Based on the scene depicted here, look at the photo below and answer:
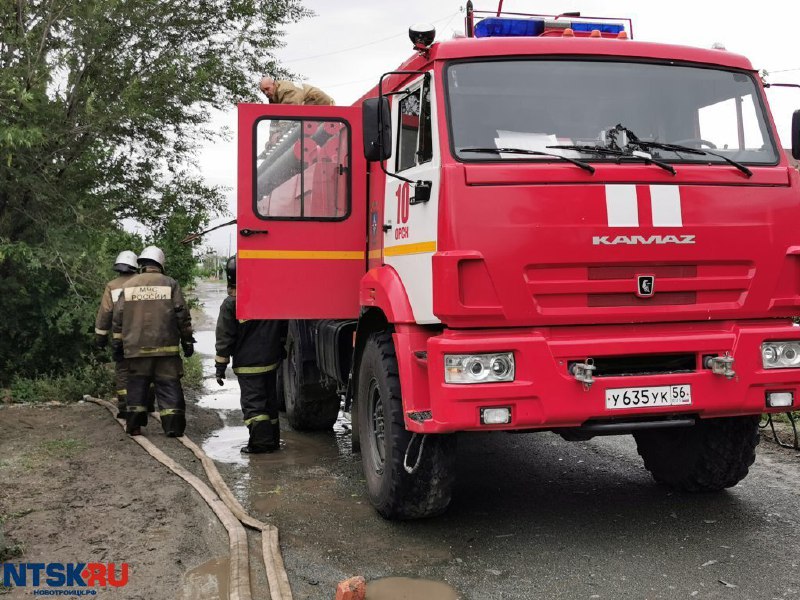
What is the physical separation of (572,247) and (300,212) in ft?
7.81

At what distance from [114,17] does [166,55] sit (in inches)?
32.2

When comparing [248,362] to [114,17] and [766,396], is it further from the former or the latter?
[114,17]

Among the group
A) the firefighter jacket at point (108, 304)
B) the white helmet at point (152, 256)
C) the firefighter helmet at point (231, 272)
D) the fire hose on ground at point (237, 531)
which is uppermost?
the white helmet at point (152, 256)

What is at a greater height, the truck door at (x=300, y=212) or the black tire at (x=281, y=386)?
the truck door at (x=300, y=212)

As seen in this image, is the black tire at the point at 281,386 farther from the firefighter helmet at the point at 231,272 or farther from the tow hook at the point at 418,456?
the tow hook at the point at 418,456

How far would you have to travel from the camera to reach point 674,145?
4574 millimetres

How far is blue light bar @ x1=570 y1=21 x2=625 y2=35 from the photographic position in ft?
17.4

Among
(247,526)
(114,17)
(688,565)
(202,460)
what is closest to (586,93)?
(688,565)

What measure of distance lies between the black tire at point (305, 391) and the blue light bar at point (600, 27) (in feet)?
11.3

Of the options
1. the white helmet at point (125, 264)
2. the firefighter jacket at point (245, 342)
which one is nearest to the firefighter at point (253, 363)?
the firefighter jacket at point (245, 342)

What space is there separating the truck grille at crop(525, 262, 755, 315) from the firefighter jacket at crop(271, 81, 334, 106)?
293 centimetres

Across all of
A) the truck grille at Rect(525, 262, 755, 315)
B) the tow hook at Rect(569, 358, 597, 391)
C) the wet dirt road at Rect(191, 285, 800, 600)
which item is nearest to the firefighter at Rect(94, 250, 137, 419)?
the wet dirt road at Rect(191, 285, 800, 600)

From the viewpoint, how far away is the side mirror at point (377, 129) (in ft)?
15.3

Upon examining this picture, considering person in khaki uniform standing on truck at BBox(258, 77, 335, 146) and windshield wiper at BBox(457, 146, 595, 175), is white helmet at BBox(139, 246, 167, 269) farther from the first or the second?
windshield wiper at BBox(457, 146, 595, 175)
